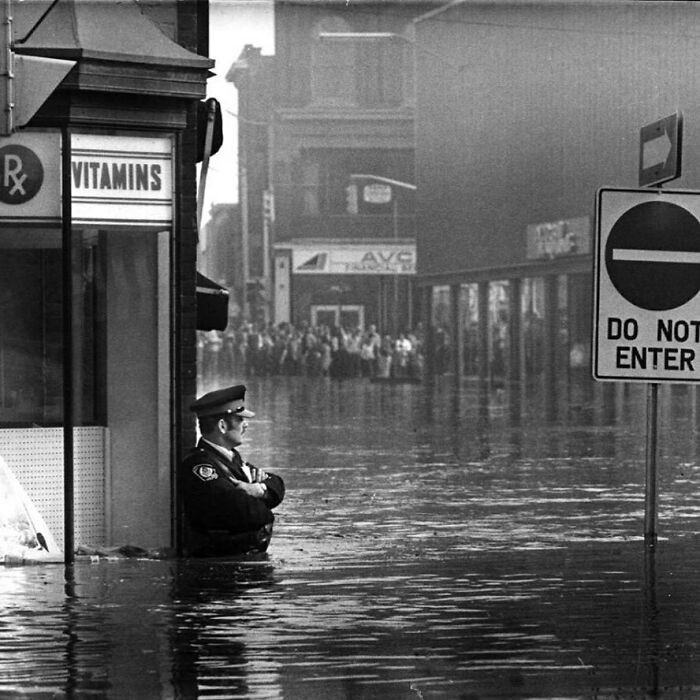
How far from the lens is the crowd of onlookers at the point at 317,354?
59.7m

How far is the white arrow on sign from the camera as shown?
968cm

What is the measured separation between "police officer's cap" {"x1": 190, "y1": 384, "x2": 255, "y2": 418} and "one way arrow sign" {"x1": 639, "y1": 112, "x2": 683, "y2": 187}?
9.56 ft

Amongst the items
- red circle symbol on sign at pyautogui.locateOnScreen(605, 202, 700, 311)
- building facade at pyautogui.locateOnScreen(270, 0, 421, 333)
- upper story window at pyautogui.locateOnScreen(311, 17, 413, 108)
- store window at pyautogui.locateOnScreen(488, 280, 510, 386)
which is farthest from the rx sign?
upper story window at pyautogui.locateOnScreen(311, 17, 413, 108)

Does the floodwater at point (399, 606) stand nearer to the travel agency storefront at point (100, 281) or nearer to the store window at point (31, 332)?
the travel agency storefront at point (100, 281)

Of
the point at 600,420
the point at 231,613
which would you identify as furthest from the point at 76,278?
the point at 600,420

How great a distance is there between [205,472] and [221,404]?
1.77 feet

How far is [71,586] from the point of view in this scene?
9.80 m

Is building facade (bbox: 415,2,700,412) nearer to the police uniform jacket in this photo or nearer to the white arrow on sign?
the police uniform jacket

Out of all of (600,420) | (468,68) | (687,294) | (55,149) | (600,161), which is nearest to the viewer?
(687,294)

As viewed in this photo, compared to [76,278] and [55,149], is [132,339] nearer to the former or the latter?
[76,278]

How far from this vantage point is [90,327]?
11.6 m

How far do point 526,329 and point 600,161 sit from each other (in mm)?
9125

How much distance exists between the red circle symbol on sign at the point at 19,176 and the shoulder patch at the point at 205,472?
196cm

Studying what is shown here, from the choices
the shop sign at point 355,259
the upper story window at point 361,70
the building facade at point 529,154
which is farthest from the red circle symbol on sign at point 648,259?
the upper story window at point 361,70
